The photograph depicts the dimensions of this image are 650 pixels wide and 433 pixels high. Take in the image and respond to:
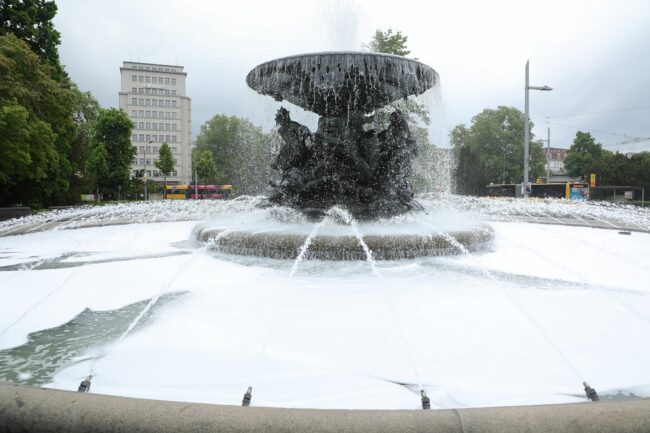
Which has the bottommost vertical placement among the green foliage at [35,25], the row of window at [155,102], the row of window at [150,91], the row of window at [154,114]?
the green foliage at [35,25]

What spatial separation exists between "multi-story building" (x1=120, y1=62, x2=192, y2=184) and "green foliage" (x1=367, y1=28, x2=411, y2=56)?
269 ft

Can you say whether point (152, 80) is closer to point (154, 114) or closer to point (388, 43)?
point (154, 114)

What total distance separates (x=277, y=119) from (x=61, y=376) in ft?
26.2

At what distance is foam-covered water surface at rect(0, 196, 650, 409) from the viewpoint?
3.13 meters

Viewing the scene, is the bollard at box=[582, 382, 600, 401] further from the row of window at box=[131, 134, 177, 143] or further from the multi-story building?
the row of window at box=[131, 134, 177, 143]

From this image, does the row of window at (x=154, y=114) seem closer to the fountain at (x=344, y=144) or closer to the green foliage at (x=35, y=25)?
the green foliage at (x=35, y=25)

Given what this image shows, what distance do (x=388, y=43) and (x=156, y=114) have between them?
8737cm

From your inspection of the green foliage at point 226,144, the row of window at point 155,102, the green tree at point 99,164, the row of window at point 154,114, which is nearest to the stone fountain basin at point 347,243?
the green tree at point 99,164

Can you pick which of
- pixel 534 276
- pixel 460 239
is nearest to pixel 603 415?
pixel 534 276

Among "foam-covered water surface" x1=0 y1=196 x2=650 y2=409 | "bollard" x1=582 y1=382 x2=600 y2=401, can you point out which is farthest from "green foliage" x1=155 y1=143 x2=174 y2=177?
"bollard" x1=582 y1=382 x2=600 y2=401

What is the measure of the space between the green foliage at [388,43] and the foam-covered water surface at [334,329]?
24.1 metres

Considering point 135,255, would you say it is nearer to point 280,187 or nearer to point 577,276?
point 280,187

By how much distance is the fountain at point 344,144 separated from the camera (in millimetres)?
8750

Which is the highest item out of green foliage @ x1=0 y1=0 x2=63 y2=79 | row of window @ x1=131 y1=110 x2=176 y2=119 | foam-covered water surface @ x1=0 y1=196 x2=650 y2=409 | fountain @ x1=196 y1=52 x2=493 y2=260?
row of window @ x1=131 y1=110 x2=176 y2=119
